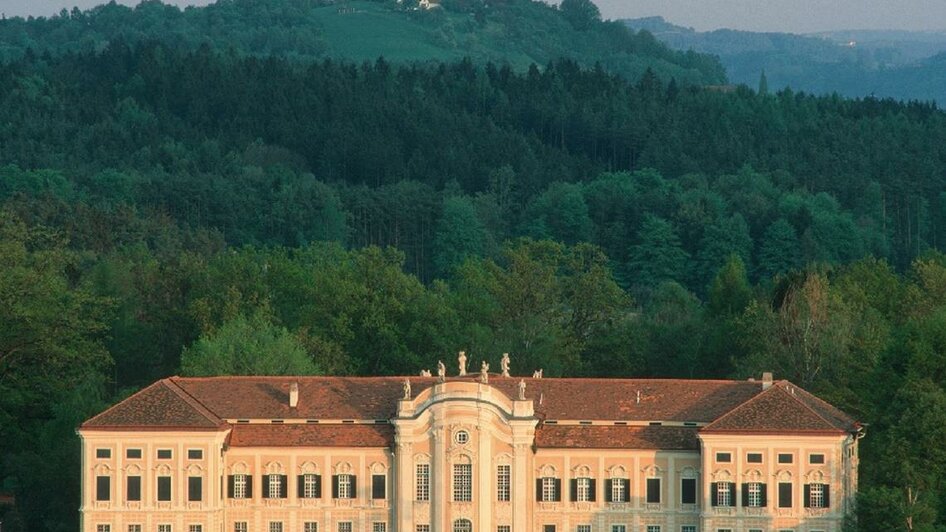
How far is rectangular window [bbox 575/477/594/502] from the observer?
290 ft

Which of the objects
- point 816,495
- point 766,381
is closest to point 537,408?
point 766,381

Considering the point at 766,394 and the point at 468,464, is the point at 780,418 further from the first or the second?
the point at 468,464

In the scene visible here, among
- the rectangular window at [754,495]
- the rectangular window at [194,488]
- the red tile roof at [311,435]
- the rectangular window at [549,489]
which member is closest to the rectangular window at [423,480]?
the red tile roof at [311,435]

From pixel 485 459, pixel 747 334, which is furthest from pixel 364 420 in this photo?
pixel 747 334

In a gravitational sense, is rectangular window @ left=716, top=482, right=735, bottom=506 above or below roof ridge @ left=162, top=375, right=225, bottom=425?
below

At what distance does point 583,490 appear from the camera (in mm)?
88625

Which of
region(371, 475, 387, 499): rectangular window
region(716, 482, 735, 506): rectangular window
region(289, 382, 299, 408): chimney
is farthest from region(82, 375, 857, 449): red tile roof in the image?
region(716, 482, 735, 506): rectangular window

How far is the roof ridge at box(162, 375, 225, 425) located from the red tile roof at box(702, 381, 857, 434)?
16264 mm

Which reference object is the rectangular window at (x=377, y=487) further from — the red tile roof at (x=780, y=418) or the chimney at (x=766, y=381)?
the chimney at (x=766, y=381)

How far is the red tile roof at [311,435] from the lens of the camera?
3489 inches

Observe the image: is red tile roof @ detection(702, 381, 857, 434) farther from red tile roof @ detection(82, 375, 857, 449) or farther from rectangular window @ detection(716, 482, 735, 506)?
rectangular window @ detection(716, 482, 735, 506)

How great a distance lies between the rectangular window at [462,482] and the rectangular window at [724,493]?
27.1 ft

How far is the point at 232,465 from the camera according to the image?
88938 millimetres

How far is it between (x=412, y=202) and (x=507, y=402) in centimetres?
10804
